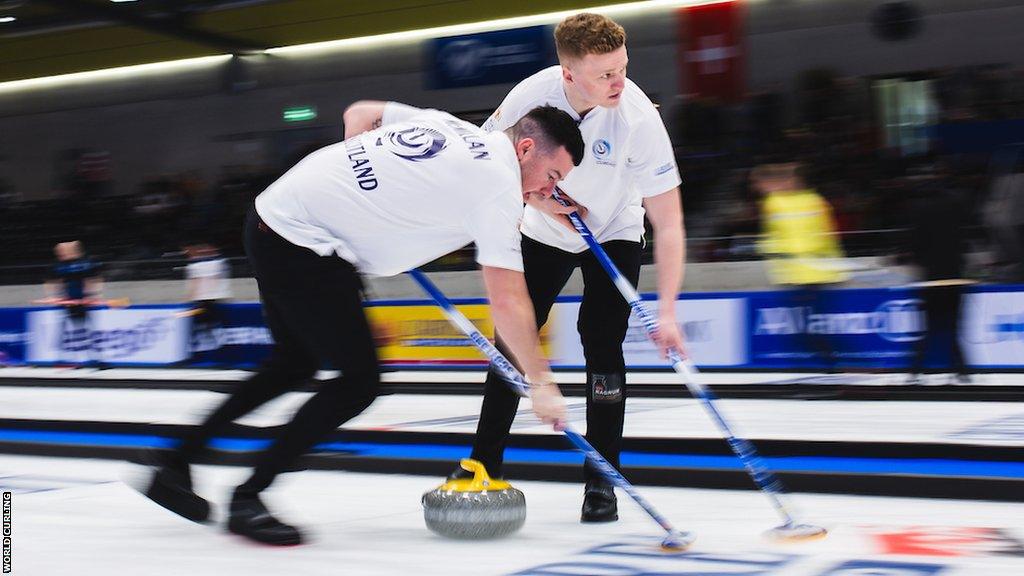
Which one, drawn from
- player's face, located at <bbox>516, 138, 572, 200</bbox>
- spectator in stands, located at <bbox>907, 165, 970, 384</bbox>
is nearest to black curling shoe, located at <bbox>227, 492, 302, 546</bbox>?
player's face, located at <bbox>516, 138, 572, 200</bbox>

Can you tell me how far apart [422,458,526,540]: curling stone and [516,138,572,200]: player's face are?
3.21ft

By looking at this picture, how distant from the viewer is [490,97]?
A: 18.1 metres

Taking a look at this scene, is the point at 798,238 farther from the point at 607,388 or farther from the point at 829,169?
the point at 829,169

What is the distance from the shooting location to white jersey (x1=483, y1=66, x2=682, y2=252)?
3852 mm

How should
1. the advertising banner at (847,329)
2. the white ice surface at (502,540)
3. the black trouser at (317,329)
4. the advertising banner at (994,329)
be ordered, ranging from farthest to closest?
the advertising banner at (847,329), the advertising banner at (994,329), the black trouser at (317,329), the white ice surface at (502,540)

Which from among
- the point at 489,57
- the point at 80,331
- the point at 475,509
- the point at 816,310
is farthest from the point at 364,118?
the point at 489,57

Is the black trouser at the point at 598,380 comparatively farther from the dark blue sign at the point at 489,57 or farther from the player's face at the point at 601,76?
the dark blue sign at the point at 489,57

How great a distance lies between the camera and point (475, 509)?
354 centimetres

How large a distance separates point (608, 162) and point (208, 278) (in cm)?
911

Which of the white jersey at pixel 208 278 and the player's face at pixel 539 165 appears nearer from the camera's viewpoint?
the player's face at pixel 539 165

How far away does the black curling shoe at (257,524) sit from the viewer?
3.53 m

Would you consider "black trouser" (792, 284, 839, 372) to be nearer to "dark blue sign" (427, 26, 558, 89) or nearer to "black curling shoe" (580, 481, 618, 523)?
"black curling shoe" (580, 481, 618, 523)

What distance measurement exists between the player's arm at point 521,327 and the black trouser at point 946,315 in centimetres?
564

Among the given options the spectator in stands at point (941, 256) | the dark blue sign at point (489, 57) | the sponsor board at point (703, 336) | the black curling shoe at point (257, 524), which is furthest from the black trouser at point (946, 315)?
the dark blue sign at point (489, 57)
